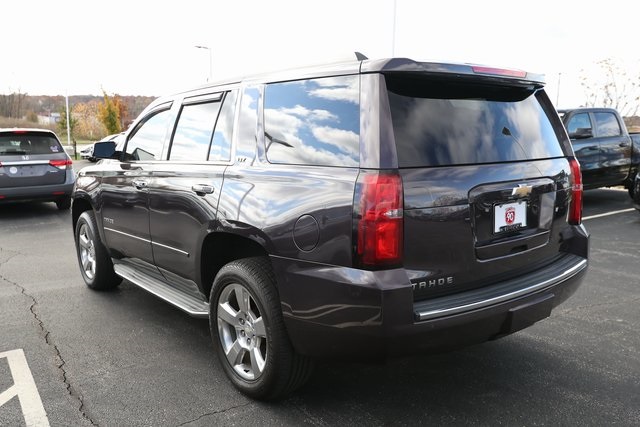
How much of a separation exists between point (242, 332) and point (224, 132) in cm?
125

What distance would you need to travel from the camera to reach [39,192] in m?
10.1

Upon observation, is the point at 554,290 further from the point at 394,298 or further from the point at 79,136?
the point at 79,136

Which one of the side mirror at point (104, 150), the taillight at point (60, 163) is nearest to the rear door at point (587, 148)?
the side mirror at point (104, 150)

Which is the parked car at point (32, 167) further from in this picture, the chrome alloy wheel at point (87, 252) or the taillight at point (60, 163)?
the chrome alloy wheel at point (87, 252)

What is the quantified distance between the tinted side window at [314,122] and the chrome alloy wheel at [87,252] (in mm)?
2868

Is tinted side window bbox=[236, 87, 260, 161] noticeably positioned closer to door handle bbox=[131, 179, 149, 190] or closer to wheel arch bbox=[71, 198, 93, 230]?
door handle bbox=[131, 179, 149, 190]

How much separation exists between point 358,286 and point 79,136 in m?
61.9

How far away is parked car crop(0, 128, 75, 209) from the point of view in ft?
31.9

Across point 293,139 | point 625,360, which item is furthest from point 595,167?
point 293,139

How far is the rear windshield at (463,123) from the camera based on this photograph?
2.54 m

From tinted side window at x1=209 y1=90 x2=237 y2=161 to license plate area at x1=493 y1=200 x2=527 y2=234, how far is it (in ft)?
5.26

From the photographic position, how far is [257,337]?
3000 millimetres

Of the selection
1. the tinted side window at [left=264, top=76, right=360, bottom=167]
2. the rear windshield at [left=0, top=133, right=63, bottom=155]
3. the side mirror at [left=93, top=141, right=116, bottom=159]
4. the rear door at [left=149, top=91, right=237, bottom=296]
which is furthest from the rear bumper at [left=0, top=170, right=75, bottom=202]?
the tinted side window at [left=264, top=76, right=360, bottom=167]

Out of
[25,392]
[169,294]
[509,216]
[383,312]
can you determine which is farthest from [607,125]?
[25,392]
